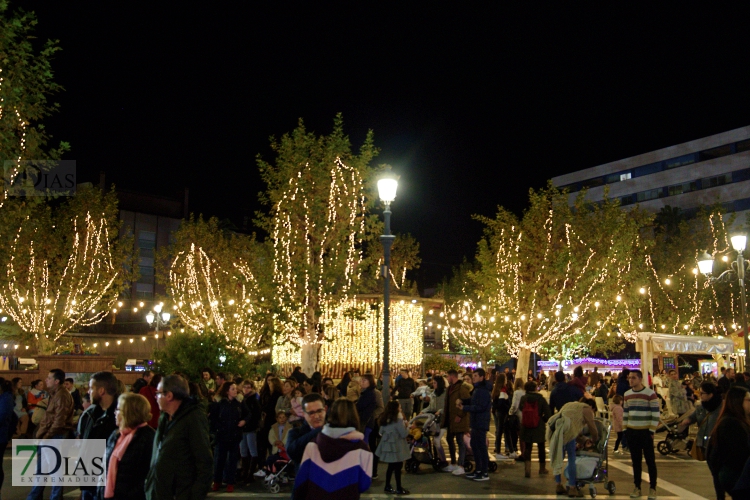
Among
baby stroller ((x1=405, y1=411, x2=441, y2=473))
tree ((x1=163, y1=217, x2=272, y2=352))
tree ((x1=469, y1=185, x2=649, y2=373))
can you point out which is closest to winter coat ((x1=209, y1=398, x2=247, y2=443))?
baby stroller ((x1=405, y1=411, x2=441, y2=473))

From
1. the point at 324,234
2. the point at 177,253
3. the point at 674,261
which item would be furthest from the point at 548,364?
the point at 177,253

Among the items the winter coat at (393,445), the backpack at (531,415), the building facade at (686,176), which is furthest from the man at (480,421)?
the building facade at (686,176)

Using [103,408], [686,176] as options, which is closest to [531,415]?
[103,408]

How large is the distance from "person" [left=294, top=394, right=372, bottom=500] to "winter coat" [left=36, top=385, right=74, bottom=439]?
5.03 m

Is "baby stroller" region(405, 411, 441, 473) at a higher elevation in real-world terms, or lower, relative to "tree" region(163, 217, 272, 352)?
lower

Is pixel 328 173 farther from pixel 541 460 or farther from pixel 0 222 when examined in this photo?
pixel 541 460

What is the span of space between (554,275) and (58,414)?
99.4 ft

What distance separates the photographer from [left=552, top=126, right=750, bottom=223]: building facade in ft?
210

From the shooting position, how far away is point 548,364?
4359 cm

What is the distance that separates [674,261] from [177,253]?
3231 centimetres

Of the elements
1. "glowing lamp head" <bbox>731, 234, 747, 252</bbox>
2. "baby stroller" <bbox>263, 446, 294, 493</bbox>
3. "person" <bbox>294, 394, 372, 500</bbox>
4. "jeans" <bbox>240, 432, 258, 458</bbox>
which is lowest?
"baby stroller" <bbox>263, 446, 294, 493</bbox>

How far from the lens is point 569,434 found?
430 inches

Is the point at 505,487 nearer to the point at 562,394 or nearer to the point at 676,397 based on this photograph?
the point at 562,394

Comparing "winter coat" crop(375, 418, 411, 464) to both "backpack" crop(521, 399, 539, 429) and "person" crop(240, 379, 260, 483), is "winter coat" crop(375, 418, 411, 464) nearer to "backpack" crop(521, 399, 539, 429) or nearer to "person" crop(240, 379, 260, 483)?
"person" crop(240, 379, 260, 483)
